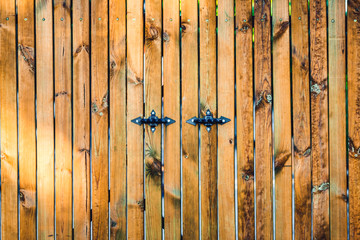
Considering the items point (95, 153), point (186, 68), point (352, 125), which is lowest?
point (95, 153)

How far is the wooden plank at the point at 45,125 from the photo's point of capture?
7.43 feet

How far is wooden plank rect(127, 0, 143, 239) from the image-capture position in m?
2.24

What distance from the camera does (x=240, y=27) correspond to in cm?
222

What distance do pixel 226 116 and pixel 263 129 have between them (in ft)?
0.94

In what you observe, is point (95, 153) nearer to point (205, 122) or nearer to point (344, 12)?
point (205, 122)

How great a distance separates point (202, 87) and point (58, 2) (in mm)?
1252

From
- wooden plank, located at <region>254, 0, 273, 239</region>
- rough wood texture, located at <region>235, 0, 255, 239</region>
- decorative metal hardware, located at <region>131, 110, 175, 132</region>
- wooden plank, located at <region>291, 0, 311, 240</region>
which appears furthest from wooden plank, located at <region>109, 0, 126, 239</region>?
wooden plank, located at <region>291, 0, 311, 240</region>

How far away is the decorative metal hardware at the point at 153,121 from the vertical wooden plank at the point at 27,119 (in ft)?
2.61

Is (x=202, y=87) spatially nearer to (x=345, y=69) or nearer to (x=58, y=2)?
(x=345, y=69)

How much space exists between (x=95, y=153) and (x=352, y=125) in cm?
189

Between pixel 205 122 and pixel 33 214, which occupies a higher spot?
pixel 205 122

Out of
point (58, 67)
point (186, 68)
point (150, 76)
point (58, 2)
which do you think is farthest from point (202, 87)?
point (58, 2)

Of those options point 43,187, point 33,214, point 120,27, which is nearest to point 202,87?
point 120,27

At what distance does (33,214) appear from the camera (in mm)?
2273
